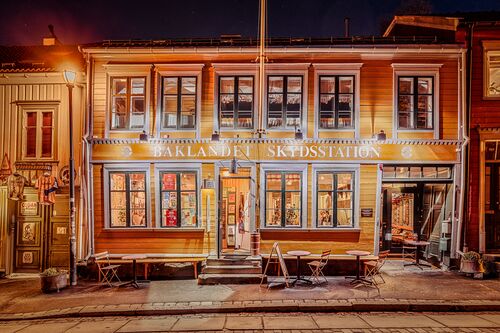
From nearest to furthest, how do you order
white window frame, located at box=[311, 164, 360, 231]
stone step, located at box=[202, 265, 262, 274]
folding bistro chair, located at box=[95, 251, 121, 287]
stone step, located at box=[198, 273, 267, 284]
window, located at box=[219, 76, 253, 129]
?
→ stone step, located at box=[198, 273, 267, 284]
folding bistro chair, located at box=[95, 251, 121, 287]
stone step, located at box=[202, 265, 262, 274]
white window frame, located at box=[311, 164, 360, 231]
window, located at box=[219, 76, 253, 129]

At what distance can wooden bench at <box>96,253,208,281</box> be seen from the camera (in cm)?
1299

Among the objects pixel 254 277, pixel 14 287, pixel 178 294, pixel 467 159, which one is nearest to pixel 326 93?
pixel 467 159

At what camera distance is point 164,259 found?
43.5ft

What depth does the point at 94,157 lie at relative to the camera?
13820 mm

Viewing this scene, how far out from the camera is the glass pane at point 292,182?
541 inches

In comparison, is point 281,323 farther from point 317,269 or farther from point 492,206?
point 492,206

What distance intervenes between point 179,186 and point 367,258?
250 inches

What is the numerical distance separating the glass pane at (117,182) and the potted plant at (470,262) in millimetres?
10867

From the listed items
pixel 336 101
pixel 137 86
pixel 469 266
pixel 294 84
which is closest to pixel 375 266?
pixel 469 266

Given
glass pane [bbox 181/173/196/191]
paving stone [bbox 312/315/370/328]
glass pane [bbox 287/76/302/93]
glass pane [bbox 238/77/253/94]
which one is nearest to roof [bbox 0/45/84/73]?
glass pane [bbox 181/173/196/191]

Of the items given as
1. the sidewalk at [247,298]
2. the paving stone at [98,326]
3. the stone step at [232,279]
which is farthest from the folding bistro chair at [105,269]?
the paving stone at [98,326]

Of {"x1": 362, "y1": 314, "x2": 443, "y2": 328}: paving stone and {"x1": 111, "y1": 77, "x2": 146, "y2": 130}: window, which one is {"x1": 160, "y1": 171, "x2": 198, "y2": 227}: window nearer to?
{"x1": 111, "y1": 77, "x2": 146, "y2": 130}: window

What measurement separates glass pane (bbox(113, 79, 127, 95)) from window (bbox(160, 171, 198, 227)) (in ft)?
10.1

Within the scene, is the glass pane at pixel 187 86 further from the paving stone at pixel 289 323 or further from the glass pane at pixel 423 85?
the paving stone at pixel 289 323
